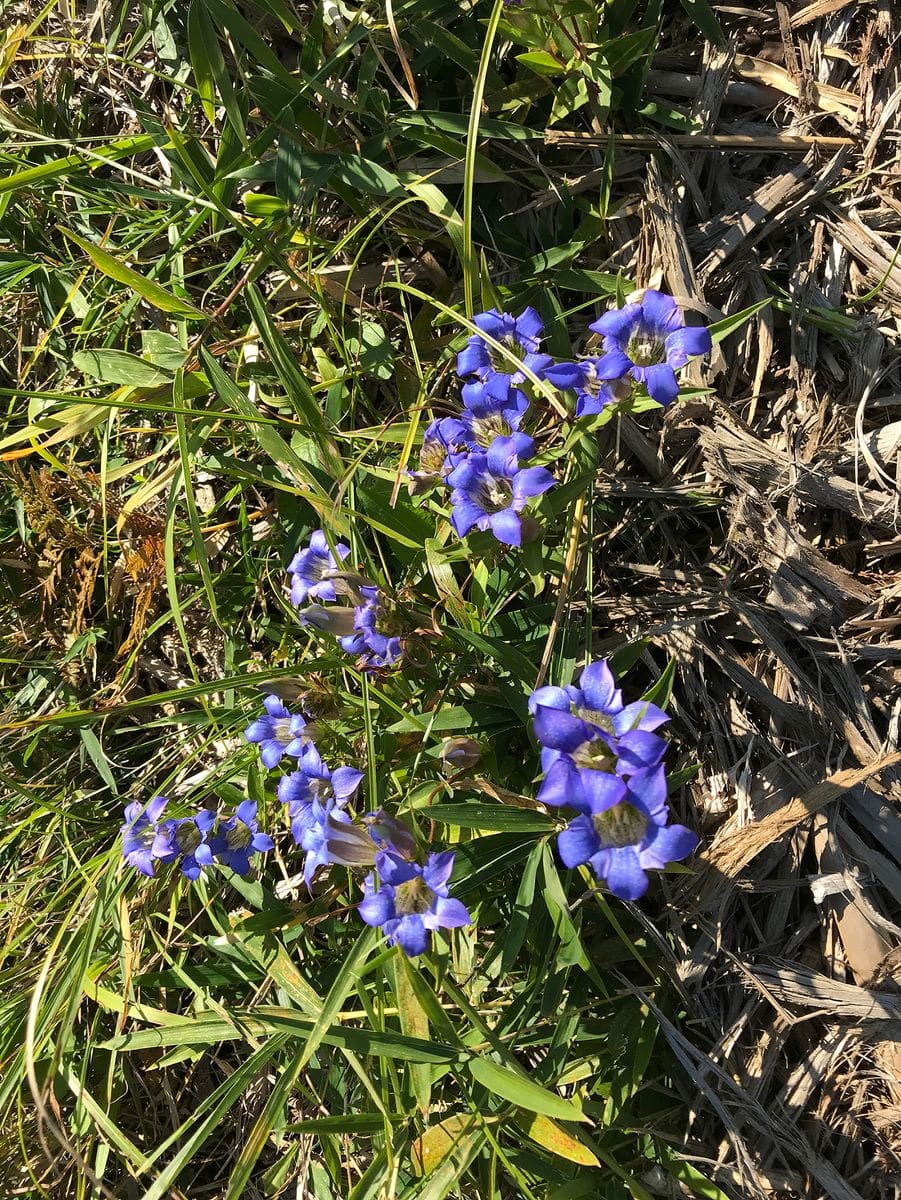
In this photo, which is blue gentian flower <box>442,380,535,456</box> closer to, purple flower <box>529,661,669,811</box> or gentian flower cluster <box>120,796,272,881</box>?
purple flower <box>529,661,669,811</box>

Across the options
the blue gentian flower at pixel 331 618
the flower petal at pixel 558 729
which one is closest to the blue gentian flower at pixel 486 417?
the blue gentian flower at pixel 331 618

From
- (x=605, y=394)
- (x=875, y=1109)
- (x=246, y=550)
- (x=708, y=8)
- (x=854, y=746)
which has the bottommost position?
(x=875, y=1109)

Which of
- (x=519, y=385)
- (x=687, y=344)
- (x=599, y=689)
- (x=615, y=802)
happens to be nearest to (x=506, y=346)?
(x=519, y=385)

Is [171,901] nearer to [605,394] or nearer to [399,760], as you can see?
[399,760]

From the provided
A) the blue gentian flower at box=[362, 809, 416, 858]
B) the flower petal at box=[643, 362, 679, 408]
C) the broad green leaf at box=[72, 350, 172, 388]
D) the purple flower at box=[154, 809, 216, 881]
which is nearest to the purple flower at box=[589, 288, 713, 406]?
the flower petal at box=[643, 362, 679, 408]

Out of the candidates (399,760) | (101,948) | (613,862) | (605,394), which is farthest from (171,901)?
(605,394)

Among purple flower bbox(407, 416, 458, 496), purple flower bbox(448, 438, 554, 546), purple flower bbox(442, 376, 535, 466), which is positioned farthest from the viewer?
purple flower bbox(407, 416, 458, 496)
